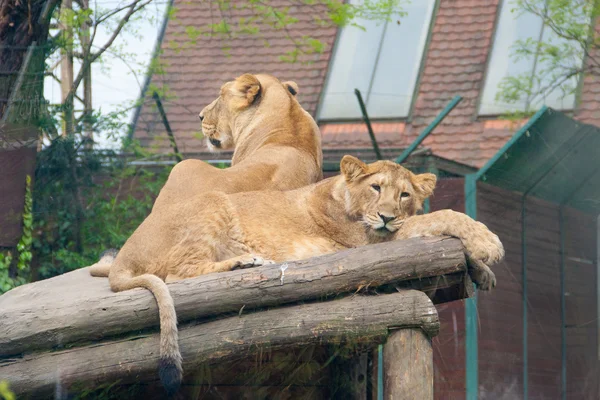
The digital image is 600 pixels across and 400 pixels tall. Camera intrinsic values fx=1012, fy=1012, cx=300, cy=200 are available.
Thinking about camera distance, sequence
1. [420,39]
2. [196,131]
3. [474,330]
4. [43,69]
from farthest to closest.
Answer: [420,39], [196,131], [43,69], [474,330]

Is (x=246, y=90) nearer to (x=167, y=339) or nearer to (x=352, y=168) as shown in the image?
(x=352, y=168)

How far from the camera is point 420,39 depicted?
13.3 metres

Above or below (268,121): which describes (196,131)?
below

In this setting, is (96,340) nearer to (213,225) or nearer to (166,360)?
(166,360)

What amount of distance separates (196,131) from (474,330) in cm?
565

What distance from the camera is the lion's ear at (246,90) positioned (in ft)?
22.5

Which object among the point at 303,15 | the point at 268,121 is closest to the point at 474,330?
the point at 268,121

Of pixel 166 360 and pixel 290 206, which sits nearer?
pixel 166 360

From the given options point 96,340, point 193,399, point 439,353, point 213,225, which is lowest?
point 439,353

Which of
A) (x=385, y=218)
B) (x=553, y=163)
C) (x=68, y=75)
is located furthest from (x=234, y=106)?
(x=68, y=75)

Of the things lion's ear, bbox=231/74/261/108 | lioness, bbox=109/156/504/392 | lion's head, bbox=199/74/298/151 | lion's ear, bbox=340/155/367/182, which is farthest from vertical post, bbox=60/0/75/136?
lion's ear, bbox=340/155/367/182

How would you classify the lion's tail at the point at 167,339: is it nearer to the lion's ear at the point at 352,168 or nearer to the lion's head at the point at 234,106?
the lion's ear at the point at 352,168

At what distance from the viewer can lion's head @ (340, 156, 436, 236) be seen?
5035 mm

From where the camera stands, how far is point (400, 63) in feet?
43.2
